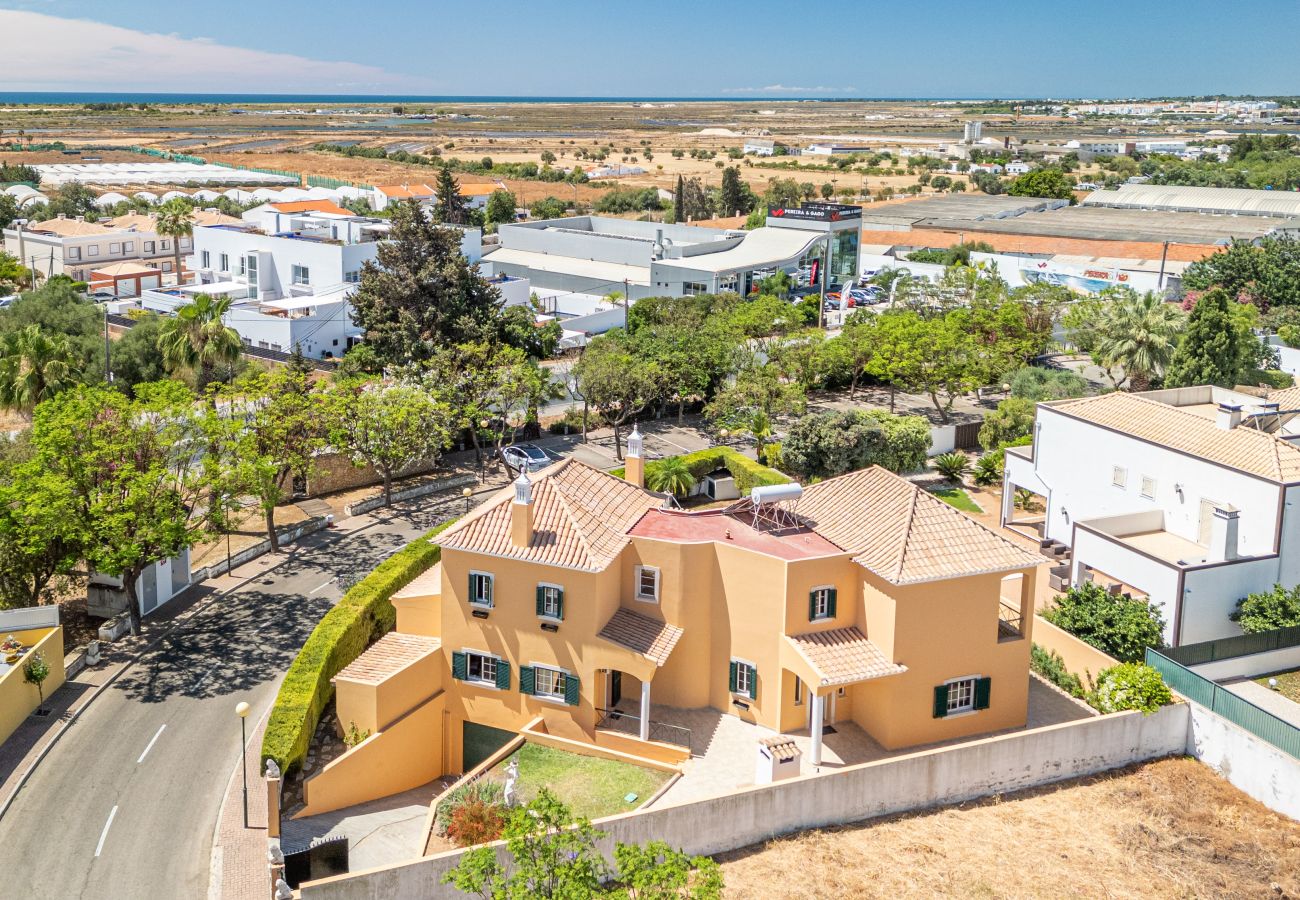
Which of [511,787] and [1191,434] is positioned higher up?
[1191,434]

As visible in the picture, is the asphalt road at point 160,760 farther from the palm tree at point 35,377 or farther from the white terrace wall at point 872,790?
the palm tree at point 35,377

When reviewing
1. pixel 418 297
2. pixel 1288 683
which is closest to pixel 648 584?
pixel 1288 683

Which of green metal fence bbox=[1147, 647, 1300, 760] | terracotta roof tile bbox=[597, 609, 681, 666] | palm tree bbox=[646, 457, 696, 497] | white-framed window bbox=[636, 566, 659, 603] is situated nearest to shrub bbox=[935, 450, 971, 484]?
palm tree bbox=[646, 457, 696, 497]

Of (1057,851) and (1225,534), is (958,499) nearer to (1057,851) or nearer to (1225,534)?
(1225,534)

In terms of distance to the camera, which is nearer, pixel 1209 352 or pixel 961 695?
pixel 961 695

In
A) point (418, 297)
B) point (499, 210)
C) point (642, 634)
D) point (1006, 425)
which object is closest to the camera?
point (642, 634)

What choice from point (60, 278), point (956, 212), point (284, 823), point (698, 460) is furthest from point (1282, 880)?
point (956, 212)

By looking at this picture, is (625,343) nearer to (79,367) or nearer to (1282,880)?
(79,367)

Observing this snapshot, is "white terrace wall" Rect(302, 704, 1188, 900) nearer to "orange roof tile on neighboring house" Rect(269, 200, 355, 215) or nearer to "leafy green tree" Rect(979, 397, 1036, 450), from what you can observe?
"leafy green tree" Rect(979, 397, 1036, 450)
